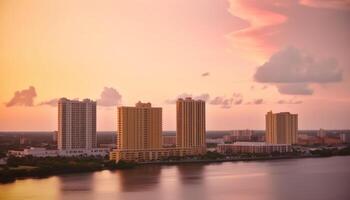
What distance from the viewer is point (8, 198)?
490cm

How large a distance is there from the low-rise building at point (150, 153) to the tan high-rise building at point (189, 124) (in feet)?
0.63

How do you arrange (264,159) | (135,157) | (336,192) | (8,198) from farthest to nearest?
(264,159) → (135,157) → (336,192) → (8,198)

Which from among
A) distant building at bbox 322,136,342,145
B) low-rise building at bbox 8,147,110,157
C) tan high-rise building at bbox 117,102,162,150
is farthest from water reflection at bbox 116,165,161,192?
distant building at bbox 322,136,342,145

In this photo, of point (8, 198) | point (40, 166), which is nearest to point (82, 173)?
point (40, 166)

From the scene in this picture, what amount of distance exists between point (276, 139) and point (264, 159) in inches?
85.6

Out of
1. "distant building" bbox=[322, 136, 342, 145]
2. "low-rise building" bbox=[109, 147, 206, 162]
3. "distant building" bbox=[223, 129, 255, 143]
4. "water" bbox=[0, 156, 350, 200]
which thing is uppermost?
"distant building" bbox=[223, 129, 255, 143]

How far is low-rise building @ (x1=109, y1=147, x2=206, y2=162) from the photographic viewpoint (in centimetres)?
930

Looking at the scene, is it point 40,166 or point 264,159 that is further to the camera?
point 264,159

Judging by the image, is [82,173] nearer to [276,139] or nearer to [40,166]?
[40,166]

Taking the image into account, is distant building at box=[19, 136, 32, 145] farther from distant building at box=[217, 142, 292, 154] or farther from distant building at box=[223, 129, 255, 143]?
distant building at box=[223, 129, 255, 143]

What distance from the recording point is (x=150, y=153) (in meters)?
9.91

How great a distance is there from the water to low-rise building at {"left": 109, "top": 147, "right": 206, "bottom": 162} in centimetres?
146

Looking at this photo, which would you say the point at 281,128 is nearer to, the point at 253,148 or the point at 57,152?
the point at 253,148

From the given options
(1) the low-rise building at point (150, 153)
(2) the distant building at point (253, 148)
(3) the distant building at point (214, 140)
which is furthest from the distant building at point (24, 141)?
(3) the distant building at point (214, 140)
